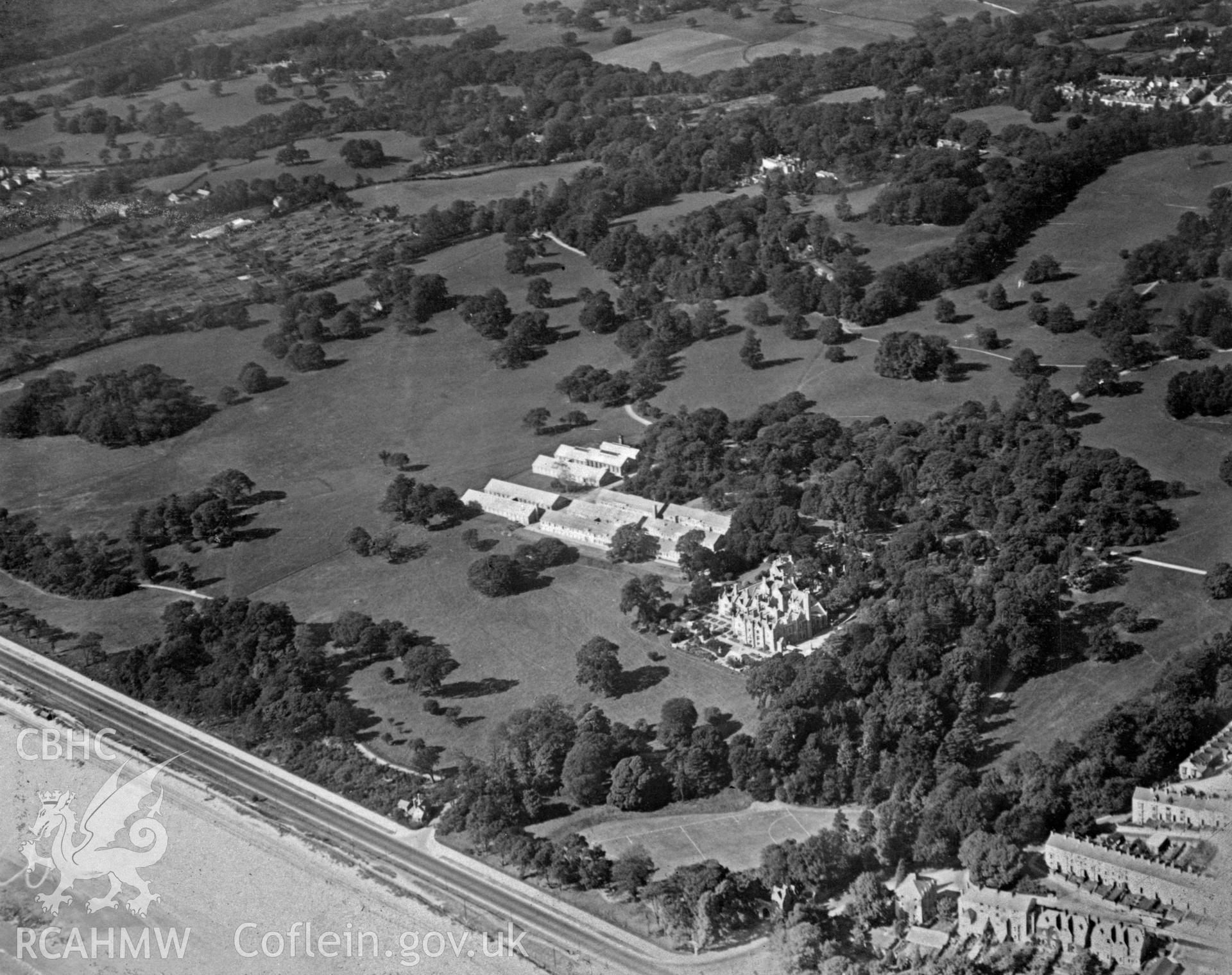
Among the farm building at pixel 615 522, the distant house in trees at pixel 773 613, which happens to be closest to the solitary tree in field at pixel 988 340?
the farm building at pixel 615 522

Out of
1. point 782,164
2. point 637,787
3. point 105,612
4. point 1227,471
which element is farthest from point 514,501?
point 782,164

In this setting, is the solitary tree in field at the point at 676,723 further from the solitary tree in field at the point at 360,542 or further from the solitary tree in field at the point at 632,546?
Result: the solitary tree in field at the point at 360,542

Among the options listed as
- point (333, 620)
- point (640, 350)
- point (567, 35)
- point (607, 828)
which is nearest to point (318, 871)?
point (607, 828)

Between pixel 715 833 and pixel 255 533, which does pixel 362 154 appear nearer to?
pixel 255 533

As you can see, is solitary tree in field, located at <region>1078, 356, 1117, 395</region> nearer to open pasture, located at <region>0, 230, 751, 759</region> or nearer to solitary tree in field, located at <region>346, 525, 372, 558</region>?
open pasture, located at <region>0, 230, 751, 759</region>

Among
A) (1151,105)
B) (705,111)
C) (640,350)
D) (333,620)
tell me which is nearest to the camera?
(333,620)

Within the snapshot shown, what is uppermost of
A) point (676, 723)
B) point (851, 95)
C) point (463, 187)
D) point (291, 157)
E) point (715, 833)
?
point (291, 157)

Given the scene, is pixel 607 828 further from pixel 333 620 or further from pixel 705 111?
pixel 705 111
